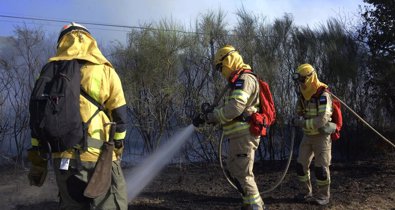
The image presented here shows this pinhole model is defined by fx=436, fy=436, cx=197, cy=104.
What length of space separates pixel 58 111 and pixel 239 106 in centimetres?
215

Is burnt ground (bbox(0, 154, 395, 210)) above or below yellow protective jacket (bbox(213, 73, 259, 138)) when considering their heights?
below

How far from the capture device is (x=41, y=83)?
3041mm

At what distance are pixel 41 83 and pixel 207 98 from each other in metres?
5.92

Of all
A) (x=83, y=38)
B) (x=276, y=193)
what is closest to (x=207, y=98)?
(x=276, y=193)

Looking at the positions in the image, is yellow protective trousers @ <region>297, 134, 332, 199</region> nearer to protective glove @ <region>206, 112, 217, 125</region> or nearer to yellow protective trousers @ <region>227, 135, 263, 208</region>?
yellow protective trousers @ <region>227, 135, 263, 208</region>

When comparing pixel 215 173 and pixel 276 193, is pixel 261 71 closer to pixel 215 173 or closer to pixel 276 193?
pixel 215 173

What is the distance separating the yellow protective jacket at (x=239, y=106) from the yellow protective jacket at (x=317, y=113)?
1163mm

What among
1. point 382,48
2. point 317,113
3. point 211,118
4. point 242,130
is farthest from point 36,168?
point 382,48

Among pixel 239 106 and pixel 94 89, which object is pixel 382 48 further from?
pixel 94 89

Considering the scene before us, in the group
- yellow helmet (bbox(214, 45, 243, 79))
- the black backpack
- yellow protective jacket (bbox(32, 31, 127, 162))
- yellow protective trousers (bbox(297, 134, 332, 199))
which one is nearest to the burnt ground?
yellow protective trousers (bbox(297, 134, 332, 199))

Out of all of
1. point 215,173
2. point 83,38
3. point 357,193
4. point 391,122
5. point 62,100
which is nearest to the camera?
point 62,100

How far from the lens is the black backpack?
9.64ft

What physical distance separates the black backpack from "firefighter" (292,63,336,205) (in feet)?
11.6

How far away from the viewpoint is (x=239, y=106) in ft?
15.1
